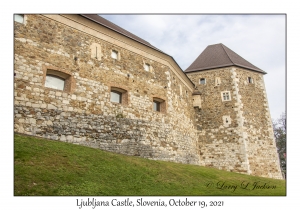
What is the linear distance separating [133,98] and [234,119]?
880 centimetres

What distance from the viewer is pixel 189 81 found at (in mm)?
18812

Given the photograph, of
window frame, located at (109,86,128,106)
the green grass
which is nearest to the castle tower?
window frame, located at (109,86,128,106)

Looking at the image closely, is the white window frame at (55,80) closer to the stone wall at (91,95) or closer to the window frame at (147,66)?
the stone wall at (91,95)

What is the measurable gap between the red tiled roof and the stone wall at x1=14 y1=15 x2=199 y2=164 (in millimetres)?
6174

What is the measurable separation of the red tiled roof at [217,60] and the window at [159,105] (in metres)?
7.14

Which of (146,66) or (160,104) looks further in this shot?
(160,104)

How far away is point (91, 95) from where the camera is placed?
10.8 m

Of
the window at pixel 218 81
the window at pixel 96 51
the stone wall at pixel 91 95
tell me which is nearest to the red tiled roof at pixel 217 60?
the window at pixel 218 81

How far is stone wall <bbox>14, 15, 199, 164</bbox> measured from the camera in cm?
914

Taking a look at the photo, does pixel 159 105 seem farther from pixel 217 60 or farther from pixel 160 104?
pixel 217 60

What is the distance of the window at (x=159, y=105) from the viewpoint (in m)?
14.1

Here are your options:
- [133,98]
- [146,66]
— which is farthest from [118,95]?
[146,66]

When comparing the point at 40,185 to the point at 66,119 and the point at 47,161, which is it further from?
the point at 66,119
